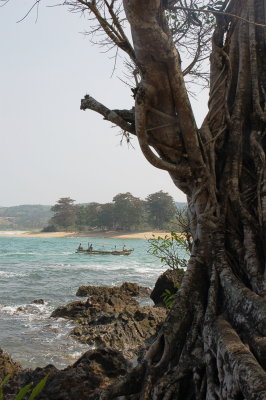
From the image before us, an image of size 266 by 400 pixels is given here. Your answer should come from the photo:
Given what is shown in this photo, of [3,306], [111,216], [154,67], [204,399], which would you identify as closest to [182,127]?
[154,67]

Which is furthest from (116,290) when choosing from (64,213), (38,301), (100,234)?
(64,213)

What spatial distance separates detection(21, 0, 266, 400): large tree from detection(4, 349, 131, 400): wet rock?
564 millimetres

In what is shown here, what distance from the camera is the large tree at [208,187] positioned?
3.10 metres

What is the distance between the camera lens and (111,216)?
79.1m

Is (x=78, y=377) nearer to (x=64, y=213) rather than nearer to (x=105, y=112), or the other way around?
(x=105, y=112)

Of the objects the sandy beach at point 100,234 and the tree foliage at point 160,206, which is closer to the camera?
the tree foliage at point 160,206

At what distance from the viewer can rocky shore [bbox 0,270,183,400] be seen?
4.07 metres

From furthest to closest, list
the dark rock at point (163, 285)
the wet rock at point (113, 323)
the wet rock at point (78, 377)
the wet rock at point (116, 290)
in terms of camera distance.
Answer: the wet rock at point (116, 290)
the dark rock at point (163, 285)
the wet rock at point (113, 323)
the wet rock at point (78, 377)

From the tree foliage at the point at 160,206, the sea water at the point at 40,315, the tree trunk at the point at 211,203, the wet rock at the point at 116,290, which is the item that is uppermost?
the tree foliage at the point at 160,206

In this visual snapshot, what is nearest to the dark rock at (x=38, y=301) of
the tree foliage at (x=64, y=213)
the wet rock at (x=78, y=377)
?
the wet rock at (x=78, y=377)

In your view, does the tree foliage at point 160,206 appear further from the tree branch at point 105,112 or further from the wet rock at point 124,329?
the tree branch at point 105,112

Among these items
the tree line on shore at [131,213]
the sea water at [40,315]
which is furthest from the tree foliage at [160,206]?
the sea water at [40,315]

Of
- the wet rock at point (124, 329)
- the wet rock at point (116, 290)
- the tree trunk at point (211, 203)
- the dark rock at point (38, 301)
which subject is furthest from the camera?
the wet rock at point (116, 290)

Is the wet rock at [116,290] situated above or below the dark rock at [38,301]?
above
